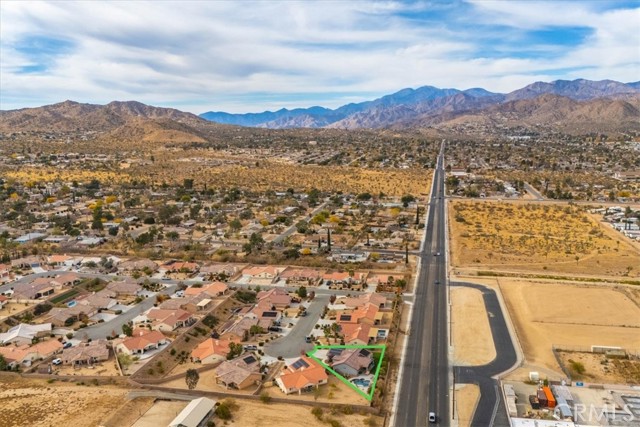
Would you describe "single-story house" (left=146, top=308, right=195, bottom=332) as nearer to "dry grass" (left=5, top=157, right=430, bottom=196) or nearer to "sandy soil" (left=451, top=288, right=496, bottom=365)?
"sandy soil" (left=451, top=288, right=496, bottom=365)

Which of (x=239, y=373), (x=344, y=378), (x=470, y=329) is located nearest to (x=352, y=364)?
Answer: (x=344, y=378)

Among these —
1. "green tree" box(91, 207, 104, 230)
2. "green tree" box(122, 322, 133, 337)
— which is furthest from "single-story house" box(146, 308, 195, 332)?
"green tree" box(91, 207, 104, 230)

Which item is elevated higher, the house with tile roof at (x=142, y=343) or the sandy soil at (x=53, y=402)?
the house with tile roof at (x=142, y=343)

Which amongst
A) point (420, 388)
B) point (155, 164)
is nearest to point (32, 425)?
point (420, 388)

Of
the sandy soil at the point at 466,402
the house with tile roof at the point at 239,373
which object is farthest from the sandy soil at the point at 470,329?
the house with tile roof at the point at 239,373

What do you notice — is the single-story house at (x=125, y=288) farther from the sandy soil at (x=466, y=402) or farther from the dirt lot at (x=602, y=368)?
the dirt lot at (x=602, y=368)
